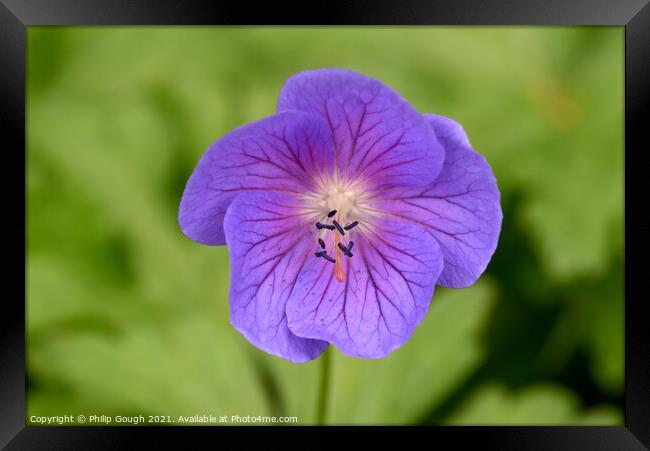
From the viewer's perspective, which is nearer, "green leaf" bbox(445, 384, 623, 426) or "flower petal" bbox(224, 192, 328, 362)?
"flower petal" bbox(224, 192, 328, 362)

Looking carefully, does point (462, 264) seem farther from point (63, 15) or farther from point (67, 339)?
point (67, 339)

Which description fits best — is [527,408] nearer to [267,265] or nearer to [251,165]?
[267,265]

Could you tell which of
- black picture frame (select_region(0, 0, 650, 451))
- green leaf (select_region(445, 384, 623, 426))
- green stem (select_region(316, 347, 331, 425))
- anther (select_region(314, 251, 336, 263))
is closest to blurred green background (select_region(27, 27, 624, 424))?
green leaf (select_region(445, 384, 623, 426))

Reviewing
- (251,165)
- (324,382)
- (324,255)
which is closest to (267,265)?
(324,255)

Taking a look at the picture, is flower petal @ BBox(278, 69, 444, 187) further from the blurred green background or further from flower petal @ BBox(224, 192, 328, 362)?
the blurred green background

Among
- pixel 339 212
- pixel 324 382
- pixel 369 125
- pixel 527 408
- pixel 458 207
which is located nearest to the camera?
pixel 369 125

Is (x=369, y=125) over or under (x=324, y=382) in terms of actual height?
over

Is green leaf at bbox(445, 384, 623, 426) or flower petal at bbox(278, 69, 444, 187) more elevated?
flower petal at bbox(278, 69, 444, 187)
